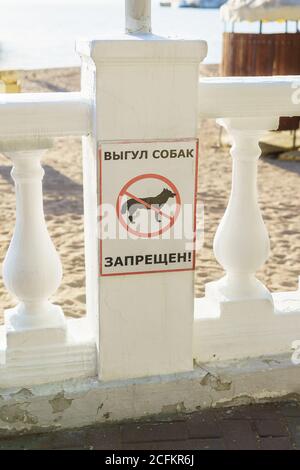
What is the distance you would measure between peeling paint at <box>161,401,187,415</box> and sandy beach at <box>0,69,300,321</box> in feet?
5.53

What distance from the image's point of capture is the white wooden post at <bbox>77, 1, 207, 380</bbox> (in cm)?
220

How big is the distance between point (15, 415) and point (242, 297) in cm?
97

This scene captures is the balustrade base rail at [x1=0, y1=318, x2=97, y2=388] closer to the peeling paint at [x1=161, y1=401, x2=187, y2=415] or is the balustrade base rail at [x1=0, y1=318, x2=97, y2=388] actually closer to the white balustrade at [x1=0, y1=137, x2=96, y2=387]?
the white balustrade at [x1=0, y1=137, x2=96, y2=387]

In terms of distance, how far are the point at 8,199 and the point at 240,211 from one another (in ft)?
16.6

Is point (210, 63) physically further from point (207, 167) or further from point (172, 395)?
point (172, 395)

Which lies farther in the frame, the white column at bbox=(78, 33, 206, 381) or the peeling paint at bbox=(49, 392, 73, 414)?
the peeling paint at bbox=(49, 392, 73, 414)

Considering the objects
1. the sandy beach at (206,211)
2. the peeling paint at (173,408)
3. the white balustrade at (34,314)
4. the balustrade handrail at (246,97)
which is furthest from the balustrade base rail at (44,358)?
the sandy beach at (206,211)

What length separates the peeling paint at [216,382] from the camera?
2625 mm

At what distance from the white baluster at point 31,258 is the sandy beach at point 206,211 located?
5.64 feet

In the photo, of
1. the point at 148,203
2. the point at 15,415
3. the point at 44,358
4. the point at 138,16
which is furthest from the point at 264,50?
the point at 15,415

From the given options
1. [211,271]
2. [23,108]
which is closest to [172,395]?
[23,108]

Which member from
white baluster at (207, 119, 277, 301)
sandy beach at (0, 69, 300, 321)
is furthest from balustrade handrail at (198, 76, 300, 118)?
sandy beach at (0, 69, 300, 321)

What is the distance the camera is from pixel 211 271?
510 cm

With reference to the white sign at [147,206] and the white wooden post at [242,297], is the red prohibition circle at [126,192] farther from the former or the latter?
the white wooden post at [242,297]
